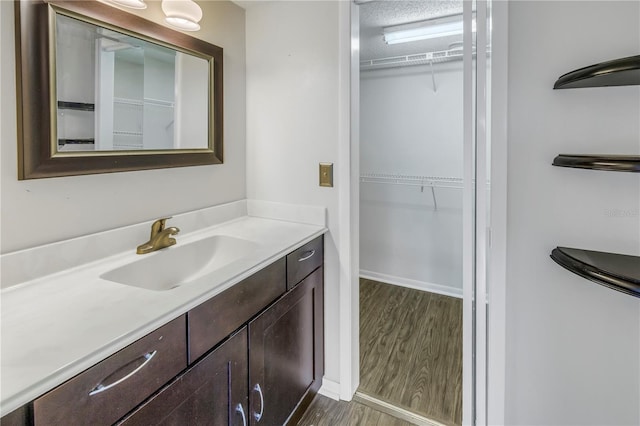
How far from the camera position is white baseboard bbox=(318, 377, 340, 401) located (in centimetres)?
181

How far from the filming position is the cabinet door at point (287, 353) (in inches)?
49.7

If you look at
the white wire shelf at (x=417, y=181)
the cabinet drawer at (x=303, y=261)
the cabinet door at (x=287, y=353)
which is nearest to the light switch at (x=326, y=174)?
the cabinet drawer at (x=303, y=261)

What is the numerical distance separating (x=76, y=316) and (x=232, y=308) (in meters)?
0.43

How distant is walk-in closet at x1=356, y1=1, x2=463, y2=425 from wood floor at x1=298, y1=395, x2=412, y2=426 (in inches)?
8.9

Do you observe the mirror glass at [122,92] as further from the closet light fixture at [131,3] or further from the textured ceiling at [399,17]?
the textured ceiling at [399,17]

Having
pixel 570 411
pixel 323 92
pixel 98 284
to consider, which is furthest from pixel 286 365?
pixel 323 92

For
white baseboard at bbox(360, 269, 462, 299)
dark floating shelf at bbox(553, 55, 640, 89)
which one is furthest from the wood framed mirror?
white baseboard at bbox(360, 269, 462, 299)

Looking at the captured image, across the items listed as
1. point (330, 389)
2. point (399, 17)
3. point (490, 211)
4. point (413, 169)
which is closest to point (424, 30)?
point (399, 17)

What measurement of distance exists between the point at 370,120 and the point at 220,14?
1771 millimetres

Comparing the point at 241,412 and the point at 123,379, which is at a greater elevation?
the point at 123,379

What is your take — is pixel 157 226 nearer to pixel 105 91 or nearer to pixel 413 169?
pixel 105 91

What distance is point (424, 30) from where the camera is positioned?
7.59 ft

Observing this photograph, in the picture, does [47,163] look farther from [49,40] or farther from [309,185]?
[309,185]

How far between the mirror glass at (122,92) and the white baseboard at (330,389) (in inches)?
55.7
